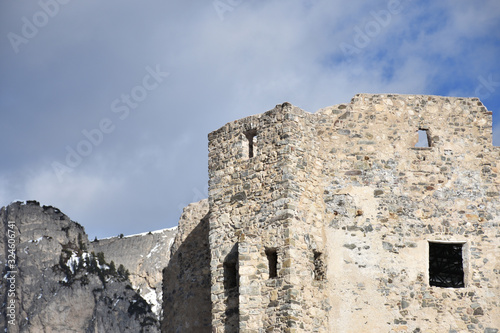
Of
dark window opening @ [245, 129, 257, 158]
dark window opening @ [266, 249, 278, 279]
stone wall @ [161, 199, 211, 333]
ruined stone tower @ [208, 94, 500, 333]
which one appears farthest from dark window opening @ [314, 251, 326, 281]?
stone wall @ [161, 199, 211, 333]

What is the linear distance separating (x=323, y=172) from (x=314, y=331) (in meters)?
4.20

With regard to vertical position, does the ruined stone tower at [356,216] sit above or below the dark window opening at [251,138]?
below

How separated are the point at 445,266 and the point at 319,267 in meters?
4.70

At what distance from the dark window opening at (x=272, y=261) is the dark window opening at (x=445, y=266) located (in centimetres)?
483

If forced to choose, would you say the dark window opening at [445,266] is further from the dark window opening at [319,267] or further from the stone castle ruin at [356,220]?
the dark window opening at [319,267]

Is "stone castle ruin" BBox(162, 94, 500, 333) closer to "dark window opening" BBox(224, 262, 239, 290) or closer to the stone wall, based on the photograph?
"dark window opening" BBox(224, 262, 239, 290)

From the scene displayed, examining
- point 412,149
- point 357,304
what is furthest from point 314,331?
point 412,149

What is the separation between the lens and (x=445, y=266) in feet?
90.5

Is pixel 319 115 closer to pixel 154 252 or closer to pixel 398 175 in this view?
pixel 398 175

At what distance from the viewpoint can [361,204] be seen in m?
25.5

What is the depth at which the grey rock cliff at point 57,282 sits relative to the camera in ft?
152

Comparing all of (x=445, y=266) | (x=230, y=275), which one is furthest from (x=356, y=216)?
(x=445, y=266)

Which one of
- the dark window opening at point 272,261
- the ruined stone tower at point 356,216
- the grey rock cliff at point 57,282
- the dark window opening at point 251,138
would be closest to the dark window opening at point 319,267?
the ruined stone tower at point 356,216

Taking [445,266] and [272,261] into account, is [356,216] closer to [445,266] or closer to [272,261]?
[272,261]
